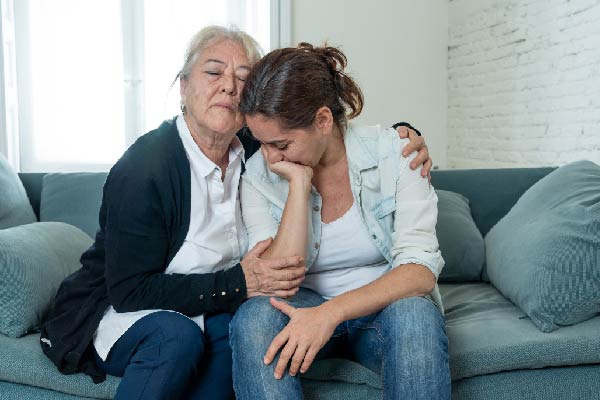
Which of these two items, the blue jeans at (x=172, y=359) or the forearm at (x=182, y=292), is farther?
the forearm at (x=182, y=292)

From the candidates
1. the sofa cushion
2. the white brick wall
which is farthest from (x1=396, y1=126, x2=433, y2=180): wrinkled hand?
the white brick wall

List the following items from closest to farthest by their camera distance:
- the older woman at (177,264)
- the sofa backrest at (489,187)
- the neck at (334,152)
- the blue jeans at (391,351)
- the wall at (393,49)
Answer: the blue jeans at (391,351) → the older woman at (177,264) → the neck at (334,152) → the sofa backrest at (489,187) → the wall at (393,49)

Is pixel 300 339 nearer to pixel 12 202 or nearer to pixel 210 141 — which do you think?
pixel 210 141

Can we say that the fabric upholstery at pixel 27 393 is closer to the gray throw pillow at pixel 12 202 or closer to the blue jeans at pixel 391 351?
the blue jeans at pixel 391 351

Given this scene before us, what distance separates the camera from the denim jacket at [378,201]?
1.56m

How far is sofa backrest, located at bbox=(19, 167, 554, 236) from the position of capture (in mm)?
2434

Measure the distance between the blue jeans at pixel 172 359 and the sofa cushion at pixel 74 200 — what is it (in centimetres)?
85

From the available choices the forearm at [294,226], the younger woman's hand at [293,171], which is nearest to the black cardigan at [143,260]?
the forearm at [294,226]

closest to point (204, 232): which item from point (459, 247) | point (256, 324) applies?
point (256, 324)

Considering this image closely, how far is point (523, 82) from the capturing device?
3.78 meters

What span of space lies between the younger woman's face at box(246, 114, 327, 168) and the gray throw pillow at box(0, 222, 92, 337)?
70 centimetres

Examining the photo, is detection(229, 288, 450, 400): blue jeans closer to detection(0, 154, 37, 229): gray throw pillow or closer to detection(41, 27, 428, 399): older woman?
detection(41, 27, 428, 399): older woman

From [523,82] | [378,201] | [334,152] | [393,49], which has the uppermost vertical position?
[393,49]

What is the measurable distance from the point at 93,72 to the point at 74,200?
2020 mm
